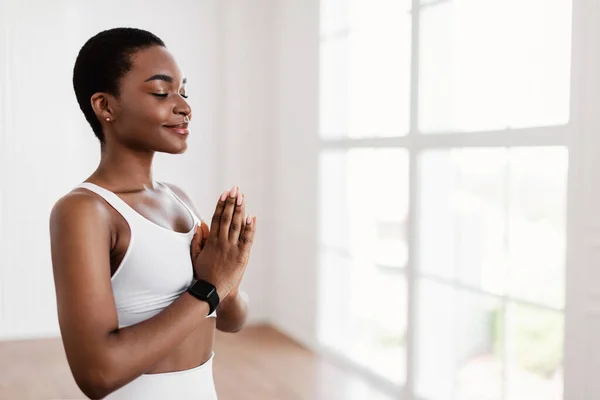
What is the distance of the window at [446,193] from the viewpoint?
2.83 metres

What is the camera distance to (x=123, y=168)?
141 centimetres

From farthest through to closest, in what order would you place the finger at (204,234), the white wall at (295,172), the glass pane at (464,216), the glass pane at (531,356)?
the white wall at (295,172) < the glass pane at (464,216) < the glass pane at (531,356) < the finger at (204,234)

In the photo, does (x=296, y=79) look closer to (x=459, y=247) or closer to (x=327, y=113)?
(x=327, y=113)

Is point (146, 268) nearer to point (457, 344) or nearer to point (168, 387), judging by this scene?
point (168, 387)

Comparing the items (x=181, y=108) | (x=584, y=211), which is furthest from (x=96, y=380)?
(x=584, y=211)

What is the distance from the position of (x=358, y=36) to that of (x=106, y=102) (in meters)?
3.05

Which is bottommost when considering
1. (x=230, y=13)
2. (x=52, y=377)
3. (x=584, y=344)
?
(x=52, y=377)

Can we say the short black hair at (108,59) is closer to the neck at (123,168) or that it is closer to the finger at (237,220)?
the neck at (123,168)

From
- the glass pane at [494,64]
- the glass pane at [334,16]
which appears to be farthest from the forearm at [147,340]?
the glass pane at [334,16]

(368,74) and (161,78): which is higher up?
(368,74)

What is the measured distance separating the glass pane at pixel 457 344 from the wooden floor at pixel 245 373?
353 mm

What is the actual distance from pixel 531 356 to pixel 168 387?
77.1 inches

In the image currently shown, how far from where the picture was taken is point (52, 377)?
4.01 m

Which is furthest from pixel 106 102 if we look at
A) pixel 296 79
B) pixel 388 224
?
pixel 296 79
